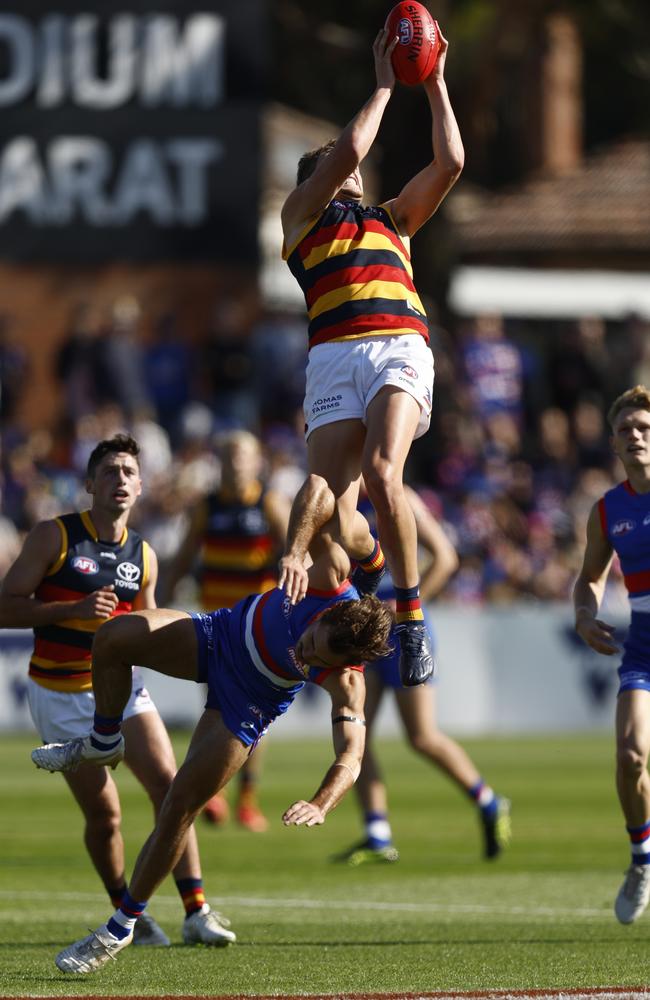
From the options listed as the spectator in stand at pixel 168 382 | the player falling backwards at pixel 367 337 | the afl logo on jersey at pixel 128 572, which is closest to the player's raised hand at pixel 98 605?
the afl logo on jersey at pixel 128 572

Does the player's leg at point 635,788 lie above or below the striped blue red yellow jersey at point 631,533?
below

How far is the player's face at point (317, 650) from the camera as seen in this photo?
25.8ft

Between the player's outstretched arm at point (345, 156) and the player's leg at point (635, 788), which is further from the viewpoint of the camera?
the player's leg at point (635, 788)

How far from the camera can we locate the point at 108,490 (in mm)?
9242

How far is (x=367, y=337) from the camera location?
923 centimetres

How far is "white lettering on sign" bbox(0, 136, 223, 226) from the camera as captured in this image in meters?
25.0

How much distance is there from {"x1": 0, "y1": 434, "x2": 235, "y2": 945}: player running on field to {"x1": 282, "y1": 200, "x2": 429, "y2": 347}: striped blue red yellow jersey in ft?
3.73

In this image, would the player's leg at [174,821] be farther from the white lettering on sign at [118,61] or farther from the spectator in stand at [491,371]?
the white lettering on sign at [118,61]

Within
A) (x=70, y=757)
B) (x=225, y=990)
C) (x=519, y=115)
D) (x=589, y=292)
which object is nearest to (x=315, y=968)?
(x=225, y=990)

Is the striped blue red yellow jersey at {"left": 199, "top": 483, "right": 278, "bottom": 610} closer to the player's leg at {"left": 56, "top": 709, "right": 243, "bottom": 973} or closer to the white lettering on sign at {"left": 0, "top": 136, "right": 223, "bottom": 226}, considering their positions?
the player's leg at {"left": 56, "top": 709, "right": 243, "bottom": 973}

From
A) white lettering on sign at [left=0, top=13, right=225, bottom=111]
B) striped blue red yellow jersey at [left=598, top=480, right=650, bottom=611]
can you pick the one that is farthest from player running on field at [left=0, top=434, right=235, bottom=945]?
white lettering on sign at [left=0, top=13, right=225, bottom=111]

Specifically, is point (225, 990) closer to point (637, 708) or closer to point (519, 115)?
point (637, 708)

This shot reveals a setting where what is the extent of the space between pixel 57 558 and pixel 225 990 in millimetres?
2455

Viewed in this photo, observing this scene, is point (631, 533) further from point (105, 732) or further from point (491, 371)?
point (491, 371)
